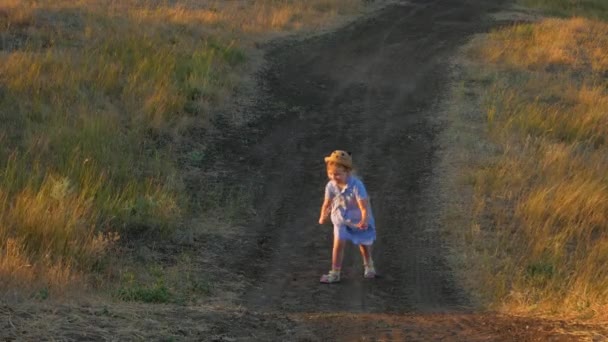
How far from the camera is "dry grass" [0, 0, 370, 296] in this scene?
8.46 m

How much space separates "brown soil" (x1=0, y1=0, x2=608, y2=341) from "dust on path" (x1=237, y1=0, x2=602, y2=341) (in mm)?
23

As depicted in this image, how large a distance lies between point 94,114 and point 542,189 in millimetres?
6337

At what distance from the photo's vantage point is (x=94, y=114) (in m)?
12.7

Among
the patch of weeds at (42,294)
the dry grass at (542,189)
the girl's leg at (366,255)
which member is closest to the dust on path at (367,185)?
the girl's leg at (366,255)

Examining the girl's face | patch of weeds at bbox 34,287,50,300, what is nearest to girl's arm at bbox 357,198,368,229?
the girl's face

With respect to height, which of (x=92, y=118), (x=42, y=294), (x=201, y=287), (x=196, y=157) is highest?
(x=92, y=118)

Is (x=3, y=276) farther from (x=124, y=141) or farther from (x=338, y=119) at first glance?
(x=338, y=119)

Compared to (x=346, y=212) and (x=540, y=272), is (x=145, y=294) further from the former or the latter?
(x=540, y=272)

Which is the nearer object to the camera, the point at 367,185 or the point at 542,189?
the point at 542,189

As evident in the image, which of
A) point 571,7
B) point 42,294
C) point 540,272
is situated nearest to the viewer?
point 42,294

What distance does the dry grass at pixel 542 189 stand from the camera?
337 inches

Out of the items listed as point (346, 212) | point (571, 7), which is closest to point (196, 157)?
point (346, 212)

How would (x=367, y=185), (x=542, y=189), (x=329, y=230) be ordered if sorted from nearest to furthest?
(x=329, y=230) < (x=542, y=189) < (x=367, y=185)

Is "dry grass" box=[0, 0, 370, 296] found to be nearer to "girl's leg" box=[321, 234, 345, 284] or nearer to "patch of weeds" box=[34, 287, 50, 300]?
"patch of weeds" box=[34, 287, 50, 300]
